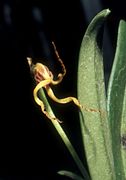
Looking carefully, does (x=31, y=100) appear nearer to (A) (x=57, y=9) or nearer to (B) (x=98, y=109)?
(A) (x=57, y=9)

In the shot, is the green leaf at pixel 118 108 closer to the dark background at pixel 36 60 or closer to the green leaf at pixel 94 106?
the green leaf at pixel 94 106

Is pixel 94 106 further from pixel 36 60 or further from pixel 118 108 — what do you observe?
pixel 36 60

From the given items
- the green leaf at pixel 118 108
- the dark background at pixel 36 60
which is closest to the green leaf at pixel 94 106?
the green leaf at pixel 118 108

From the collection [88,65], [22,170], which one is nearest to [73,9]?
[22,170]

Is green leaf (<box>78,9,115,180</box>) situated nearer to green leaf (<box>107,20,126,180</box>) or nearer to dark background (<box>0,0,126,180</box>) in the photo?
green leaf (<box>107,20,126,180</box>)

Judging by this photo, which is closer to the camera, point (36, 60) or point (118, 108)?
point (118, 108)

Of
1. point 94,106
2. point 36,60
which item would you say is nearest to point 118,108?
point 94,106
